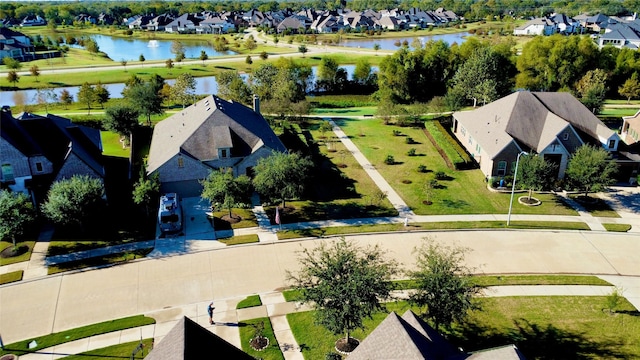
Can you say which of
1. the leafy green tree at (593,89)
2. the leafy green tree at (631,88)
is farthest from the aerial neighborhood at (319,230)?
the leafy green tree at (631,88)

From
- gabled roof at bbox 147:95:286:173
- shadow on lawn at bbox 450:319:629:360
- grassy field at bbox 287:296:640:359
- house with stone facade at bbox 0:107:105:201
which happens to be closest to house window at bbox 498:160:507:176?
grassy field at bbox 287:296:640:359

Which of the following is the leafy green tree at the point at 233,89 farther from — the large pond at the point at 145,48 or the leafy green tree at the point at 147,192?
the large pond at the point at 145,48

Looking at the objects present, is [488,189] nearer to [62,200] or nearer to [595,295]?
[595,295]

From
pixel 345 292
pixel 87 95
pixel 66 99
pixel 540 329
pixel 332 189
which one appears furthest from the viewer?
pixel 66 99

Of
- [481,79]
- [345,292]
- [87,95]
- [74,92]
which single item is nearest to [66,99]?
[87,95]

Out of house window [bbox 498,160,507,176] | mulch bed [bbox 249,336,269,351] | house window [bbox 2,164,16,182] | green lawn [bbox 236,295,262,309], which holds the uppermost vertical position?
house window [bbox 2,164,16,182]

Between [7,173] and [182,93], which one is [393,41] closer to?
[182,93]

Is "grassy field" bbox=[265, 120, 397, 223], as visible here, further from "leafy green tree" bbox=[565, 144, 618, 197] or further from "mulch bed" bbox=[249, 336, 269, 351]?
"leafy green tree" bbox=[565, 144, 618, 197]
